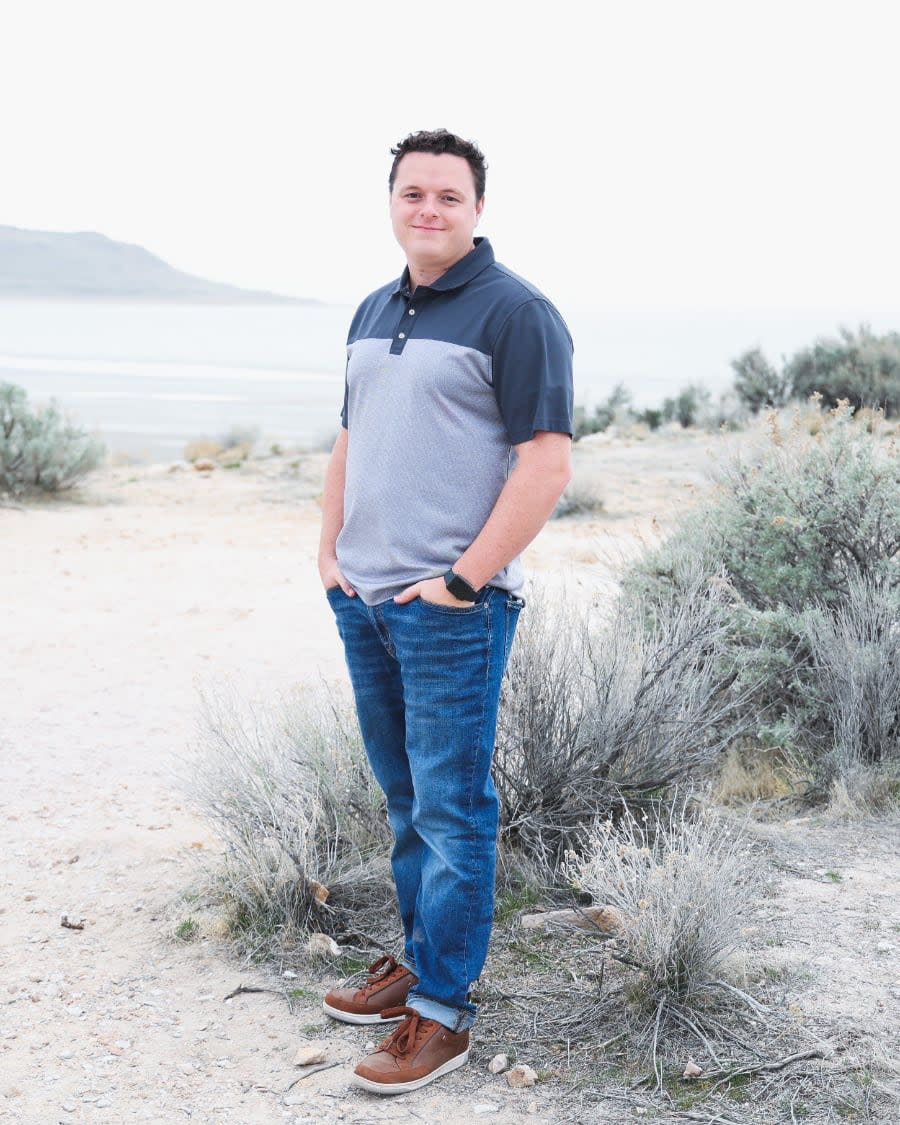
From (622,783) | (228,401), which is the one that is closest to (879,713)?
(622,783)

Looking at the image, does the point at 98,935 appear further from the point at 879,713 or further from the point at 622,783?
the point at 879,713

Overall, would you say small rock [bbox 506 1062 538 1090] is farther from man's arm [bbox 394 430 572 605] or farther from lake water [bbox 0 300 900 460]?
lake water [bbox 0 300 900 460]

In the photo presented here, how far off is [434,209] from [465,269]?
150 millimetres

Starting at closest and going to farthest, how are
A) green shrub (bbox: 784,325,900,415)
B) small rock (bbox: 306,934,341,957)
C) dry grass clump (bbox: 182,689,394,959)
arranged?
small rock (bbox: 306,934,341,957), dry grass clump (bbox: 182,689,394,959), green shrub (bbox: 784,325,900,415)

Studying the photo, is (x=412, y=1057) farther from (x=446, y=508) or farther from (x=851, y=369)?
(x=851, y=369)

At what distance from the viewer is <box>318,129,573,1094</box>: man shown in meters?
2.62

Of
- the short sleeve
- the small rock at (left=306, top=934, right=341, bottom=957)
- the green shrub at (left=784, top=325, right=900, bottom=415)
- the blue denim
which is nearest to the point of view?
the short sleeve

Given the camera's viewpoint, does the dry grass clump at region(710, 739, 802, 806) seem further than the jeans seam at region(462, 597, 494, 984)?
Yes

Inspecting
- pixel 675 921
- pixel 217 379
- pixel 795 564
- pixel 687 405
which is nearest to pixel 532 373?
pixel 675 921

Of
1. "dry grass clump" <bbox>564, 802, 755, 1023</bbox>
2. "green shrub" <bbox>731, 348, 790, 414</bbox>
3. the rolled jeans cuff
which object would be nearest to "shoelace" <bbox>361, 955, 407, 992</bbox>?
the rolled jeans cuff

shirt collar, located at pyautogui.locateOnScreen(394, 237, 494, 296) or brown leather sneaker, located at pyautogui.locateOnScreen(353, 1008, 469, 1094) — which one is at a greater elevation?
shirt collar, located at pyautogui.locateOnScreen(394, 237, 494, 296)

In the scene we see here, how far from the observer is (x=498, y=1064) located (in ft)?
9.41

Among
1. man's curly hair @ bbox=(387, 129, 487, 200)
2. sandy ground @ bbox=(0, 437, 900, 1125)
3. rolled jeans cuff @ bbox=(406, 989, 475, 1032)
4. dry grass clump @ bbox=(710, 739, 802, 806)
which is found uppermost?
man's curly hair @ bbox=(387, 129, 487, 200)

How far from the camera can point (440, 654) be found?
2.69m
